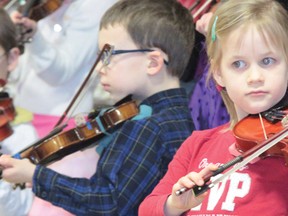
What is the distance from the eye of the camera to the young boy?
5.80ft

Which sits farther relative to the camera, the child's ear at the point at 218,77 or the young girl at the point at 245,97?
the child's ear at the point at 218,77

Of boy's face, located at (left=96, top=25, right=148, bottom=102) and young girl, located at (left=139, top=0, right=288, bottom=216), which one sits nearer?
young girl, located at (left=139, top=0, right=288, bottom=216)

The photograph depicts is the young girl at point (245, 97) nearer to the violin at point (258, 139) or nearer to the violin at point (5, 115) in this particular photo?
the violin at point (258, 139)

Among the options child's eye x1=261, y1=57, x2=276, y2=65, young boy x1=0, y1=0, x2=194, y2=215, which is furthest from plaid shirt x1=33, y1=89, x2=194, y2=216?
child's eye x1=261, y1=57, x2=276, y2=65

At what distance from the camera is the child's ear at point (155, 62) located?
192 cm

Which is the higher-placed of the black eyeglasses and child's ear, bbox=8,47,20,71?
the black eyeglasses

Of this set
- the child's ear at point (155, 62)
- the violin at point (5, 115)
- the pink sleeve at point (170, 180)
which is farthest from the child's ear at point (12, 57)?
the pink sleeve at point (170, 180)

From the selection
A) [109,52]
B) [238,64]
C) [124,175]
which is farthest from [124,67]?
[238,64]

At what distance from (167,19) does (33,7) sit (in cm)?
74

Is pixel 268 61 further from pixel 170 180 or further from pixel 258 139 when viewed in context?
pixel 170 180

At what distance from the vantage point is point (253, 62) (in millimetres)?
1390

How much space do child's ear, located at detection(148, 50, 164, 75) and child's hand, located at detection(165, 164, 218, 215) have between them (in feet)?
1.90

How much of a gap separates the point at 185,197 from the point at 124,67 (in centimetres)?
66

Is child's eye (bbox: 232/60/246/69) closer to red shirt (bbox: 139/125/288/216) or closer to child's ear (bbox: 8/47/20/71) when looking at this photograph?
red shirt (bbox: 139/125/288/216)
